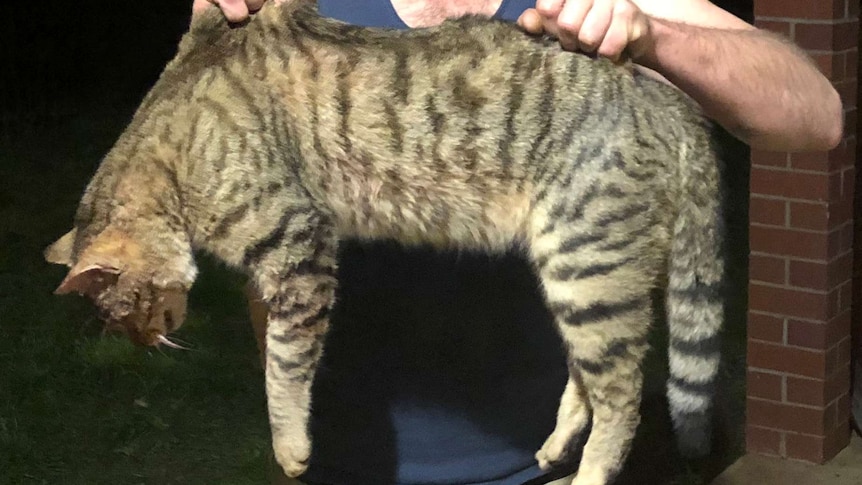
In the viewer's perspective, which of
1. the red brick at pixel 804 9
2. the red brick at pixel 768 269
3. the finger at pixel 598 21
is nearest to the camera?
the finger at pixel 598 21

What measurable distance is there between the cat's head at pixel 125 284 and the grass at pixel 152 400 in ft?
3.75

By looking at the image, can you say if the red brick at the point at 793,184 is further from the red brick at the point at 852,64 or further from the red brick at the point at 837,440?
the red brick at the point at 837,440

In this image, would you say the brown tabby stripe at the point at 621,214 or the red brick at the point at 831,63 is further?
the red brick at the point at 831,63

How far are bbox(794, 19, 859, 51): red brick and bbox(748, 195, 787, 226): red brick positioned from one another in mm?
363

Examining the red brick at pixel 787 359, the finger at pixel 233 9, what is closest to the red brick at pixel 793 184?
the red brick at pixel 787 359

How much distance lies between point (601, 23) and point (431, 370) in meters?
0.51

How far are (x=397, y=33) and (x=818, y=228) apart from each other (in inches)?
63.6

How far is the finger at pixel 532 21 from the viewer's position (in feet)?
3.55

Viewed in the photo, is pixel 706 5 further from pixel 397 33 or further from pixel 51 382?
pixel 51 382

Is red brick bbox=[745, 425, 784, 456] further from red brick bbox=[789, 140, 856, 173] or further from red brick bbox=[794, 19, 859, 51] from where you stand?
red brick bbox=[794, 19, 859, 51]

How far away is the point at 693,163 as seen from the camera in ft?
4.08

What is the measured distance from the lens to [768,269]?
2.58 m

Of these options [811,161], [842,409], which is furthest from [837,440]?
[811,161]

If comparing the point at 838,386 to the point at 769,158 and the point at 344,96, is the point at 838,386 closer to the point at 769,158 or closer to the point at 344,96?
the point at 769,158
